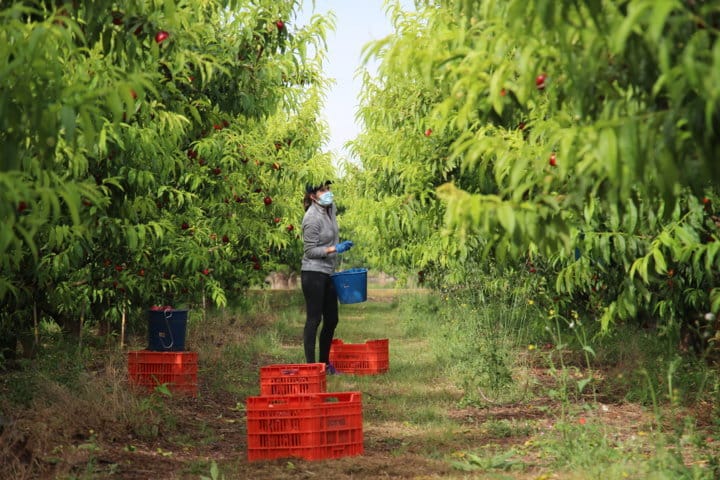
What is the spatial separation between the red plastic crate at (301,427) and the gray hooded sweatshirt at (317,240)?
3218 mm

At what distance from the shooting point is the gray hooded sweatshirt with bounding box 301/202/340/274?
8.88 m

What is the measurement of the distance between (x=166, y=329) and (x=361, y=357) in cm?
205

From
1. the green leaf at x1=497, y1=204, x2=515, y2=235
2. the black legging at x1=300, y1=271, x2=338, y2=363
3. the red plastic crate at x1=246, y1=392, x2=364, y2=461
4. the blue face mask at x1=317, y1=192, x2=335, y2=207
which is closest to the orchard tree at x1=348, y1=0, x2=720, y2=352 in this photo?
the green leaf at x1=497, y1=204, x2=515, y2=235

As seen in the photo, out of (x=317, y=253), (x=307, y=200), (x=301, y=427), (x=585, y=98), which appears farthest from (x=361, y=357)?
Result: (x=585, y=98)

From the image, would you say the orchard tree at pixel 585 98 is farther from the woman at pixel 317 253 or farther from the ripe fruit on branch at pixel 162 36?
the woman at pixel 317 253

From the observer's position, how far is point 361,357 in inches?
396

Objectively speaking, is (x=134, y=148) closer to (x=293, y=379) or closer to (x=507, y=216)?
(x=293, y=379)

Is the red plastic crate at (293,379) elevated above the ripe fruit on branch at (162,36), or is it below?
below

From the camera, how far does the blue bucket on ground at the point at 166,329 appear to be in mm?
9531

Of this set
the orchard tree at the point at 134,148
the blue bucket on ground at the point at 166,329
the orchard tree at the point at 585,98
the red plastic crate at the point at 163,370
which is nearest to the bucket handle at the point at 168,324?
the blue bucket on ground at the point at 166,329

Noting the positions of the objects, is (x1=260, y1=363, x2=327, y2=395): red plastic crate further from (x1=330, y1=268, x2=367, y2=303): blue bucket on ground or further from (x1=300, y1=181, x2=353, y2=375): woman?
(x1=330, y1=268, x2=367, y2=303): blue bucket on ground

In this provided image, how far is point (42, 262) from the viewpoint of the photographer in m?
7.12

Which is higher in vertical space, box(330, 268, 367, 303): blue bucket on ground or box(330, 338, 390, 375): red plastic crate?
box(330, 268, 367, 303): blue bucket on ground

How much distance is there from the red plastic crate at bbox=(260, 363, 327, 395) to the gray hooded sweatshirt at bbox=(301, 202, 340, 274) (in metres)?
1.75
